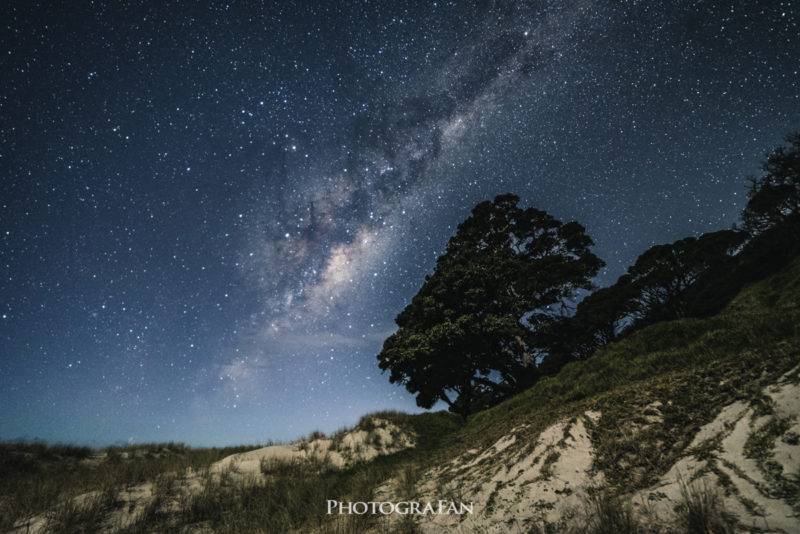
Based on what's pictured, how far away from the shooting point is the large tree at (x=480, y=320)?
1705cm

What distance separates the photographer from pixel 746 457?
9.75ft

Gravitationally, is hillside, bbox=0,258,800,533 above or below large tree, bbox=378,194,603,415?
below

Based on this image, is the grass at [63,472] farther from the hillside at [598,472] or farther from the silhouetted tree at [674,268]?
the silhouetted tree at [674,268]

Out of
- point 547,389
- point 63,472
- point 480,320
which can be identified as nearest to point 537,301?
point 480,320

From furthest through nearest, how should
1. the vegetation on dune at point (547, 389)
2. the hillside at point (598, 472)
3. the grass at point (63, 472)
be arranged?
the grass at point (63, 472)
the vegetation on dune at point (547, 389)
the hillside at point (598, 472)

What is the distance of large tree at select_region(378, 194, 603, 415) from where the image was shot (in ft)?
55.9

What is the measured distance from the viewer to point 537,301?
1980 cm

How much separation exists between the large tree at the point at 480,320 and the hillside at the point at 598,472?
729 centimetres

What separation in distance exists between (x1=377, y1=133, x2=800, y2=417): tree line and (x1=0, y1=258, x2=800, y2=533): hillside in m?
7.57

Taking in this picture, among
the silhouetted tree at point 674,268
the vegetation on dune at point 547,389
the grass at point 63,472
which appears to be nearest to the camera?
the vegetation on dune at point 547,389

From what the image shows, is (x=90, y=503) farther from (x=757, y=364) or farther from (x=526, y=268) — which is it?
(x=526, y=268)

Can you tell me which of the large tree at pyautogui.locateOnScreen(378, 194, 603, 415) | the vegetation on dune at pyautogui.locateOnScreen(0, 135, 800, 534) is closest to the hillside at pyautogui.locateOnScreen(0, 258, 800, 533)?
the vegetation on dune at pyautogui.locateOnScreen(0, 135, 800, 534)

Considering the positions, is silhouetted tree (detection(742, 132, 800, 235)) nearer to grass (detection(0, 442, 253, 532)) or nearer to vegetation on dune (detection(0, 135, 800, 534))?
vegetation on dune (detection(0, 135, 800, 534))

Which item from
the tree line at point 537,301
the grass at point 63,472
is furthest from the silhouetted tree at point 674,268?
the grass at point 63,472
